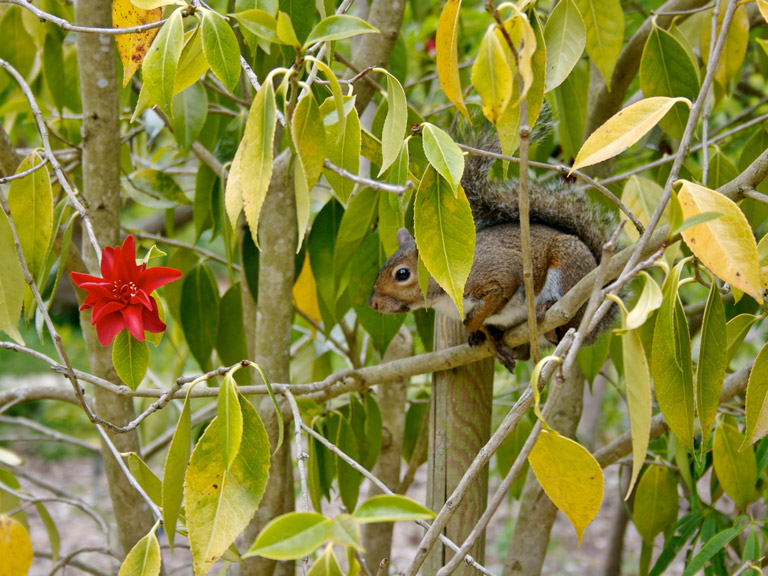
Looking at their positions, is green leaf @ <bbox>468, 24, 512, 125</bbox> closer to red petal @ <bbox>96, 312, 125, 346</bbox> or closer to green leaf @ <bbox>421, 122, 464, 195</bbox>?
green leaf @ <bbox>421, 122, 464, 195</bbox>

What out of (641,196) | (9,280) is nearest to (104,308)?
(9,280)

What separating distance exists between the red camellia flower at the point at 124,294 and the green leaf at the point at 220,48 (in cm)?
21

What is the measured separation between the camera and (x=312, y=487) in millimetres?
1291

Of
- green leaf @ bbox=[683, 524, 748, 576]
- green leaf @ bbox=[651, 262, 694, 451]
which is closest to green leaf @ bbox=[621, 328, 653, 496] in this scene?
green leaf @ bbox=[651, 262, 694, 451]

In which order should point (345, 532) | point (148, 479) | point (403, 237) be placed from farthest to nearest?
point (403, 237)
point (148, 479)
point (345, 532)

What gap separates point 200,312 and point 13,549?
71 centimetres

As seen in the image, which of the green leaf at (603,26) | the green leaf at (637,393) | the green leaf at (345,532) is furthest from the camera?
the green leaf at (603,26)

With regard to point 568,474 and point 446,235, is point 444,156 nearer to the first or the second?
point 446,235

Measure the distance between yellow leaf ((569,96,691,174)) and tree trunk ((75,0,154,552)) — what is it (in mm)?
861

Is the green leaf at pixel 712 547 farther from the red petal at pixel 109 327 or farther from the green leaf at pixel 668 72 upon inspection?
the red petal at pixel 109 327

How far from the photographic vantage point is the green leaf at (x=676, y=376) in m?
0.80

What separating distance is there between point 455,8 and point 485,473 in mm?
767

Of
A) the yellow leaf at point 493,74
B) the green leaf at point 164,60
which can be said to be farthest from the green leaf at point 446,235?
the green leaf at point 164,60

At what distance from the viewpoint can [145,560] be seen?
778 mm
